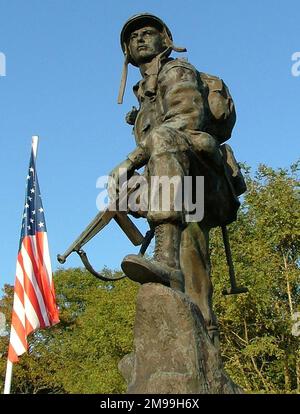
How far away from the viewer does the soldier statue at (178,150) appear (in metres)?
4.37

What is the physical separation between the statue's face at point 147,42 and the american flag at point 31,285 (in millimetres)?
7054

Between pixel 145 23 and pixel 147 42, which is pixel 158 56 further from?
pixel 145 23

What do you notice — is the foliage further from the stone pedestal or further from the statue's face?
the stone pedestal

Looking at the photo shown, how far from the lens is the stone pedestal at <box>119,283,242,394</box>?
3.88m

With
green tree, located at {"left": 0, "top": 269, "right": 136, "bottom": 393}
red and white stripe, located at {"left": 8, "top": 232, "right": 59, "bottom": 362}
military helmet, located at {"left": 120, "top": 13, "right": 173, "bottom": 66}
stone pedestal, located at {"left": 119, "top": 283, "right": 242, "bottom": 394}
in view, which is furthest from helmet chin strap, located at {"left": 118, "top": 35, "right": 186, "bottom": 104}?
green tree, located at {"left": 0, "top": 269, "right": 136, "bottom": 393}

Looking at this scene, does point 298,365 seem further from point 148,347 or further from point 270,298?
point 148,347

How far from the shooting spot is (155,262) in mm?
4125

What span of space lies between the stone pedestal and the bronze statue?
0.50ft

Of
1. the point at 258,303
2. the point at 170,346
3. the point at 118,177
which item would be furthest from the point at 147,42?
the point at 258,303

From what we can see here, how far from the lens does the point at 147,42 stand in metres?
5.82

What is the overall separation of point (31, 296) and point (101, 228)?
7.19 meters

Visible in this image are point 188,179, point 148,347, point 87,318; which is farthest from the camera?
point 87,318
